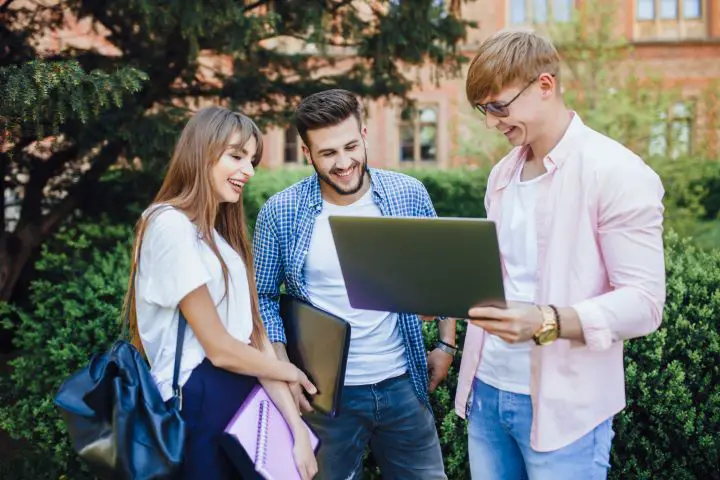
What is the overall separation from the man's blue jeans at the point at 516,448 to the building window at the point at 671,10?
2421cm

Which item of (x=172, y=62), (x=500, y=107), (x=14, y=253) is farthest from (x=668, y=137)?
(x=500, y=107)

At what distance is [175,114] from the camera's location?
493 centimetres

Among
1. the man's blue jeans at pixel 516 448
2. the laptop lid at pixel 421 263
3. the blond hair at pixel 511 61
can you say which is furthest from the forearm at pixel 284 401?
the blond hair at pixel 511 61

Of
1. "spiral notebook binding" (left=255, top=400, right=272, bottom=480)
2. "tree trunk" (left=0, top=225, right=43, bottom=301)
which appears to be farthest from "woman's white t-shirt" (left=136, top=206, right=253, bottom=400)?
"tree trunk" (left=0, top=225, right=43, bottom=301)

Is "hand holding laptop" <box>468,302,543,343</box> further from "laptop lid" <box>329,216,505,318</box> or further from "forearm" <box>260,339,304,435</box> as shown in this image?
"forearm" <box>260,339,304,435</box>

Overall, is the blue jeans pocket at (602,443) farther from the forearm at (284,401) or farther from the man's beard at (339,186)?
the man's beard at (339,186)

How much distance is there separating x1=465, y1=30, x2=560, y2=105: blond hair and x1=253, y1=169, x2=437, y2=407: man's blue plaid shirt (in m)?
0.76

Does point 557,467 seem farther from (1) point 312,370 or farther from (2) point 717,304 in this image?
(2) point 717,304

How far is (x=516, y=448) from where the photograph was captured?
2.23 m

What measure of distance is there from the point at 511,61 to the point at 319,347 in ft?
3.63

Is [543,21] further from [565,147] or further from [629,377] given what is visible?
[565,147]

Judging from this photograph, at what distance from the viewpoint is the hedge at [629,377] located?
3.57m

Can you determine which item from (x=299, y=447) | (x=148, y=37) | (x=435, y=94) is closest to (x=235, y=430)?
(x=299, y=447)

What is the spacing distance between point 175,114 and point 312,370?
2910mm
